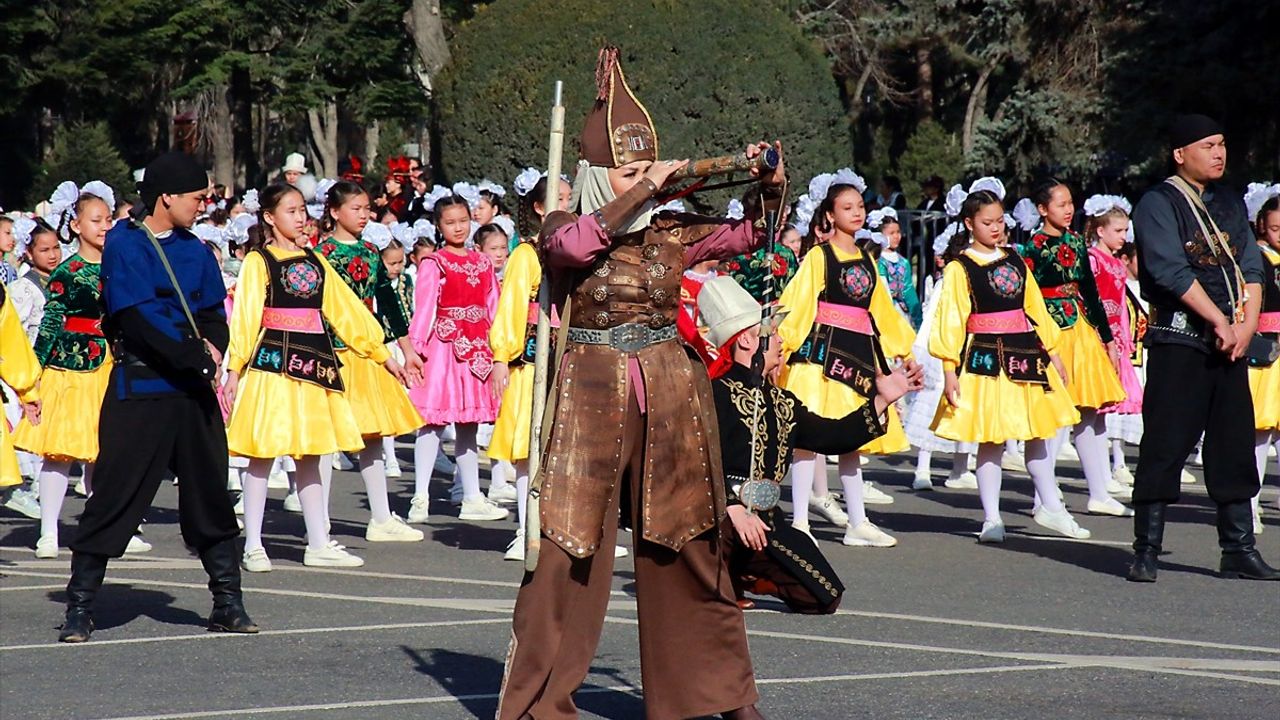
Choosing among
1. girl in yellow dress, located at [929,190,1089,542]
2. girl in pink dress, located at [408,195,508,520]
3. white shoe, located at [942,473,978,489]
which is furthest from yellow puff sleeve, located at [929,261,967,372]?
white shoe, located at [942,473,978,489]

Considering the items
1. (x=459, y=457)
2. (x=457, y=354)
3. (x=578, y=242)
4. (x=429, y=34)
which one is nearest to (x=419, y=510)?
(x=459, y=457)

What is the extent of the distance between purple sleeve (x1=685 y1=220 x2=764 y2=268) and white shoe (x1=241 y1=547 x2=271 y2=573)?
14.4 ft

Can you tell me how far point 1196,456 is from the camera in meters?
15.3

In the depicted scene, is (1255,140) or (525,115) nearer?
(525,115)

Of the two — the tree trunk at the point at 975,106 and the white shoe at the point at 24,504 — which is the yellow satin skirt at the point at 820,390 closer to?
the white shoe at the point at 24,504

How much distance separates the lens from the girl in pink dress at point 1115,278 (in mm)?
13117

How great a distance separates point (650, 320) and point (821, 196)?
5387mm

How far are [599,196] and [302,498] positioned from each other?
4556 millimetres

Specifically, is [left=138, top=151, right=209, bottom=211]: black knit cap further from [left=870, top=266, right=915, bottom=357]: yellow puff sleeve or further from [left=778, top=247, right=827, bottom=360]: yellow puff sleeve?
[left=870, top=266, right=915, bottom=357]: yellow puff sleeve

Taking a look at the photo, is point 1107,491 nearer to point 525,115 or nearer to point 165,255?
point 165,255

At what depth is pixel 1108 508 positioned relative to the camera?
11938 millimetres

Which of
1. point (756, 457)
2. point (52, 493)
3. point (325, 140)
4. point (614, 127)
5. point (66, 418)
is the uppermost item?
point (325, 140)

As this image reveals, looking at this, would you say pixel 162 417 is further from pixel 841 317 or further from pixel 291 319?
pixel 841 317

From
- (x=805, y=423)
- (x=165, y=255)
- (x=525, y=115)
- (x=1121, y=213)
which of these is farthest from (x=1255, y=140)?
(x=165, y=255)
